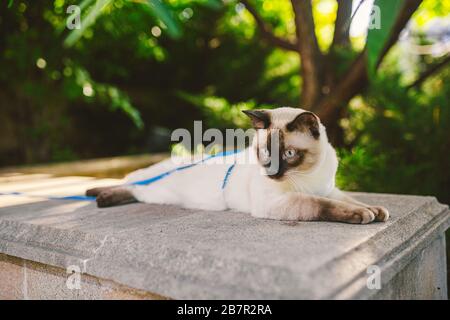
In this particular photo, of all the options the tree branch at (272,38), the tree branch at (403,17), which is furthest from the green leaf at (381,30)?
the tree branch at (272,38)

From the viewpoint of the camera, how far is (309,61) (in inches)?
184

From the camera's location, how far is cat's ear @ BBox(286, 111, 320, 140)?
201cm

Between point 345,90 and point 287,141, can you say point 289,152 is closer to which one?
point 287,141

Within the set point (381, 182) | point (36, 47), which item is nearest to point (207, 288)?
point (381, 182)

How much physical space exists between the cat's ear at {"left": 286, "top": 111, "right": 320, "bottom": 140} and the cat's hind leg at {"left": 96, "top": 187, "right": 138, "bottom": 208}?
1.35 meters

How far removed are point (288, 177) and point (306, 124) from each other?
28cm

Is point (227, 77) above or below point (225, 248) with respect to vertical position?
above

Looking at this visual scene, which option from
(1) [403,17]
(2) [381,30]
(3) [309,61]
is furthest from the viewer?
(3) [309,61]

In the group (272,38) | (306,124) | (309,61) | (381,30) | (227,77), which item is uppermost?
(227,77)

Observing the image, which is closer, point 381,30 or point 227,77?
point 381,30

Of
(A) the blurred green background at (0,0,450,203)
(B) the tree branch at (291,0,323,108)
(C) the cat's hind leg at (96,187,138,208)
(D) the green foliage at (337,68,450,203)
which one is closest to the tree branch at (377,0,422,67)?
(A) the blurred green background at (0,0,450,203)

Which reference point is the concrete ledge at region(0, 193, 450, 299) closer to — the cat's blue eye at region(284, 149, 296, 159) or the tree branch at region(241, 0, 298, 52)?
the cat's blue eye at region(284, 149, 296, 159)

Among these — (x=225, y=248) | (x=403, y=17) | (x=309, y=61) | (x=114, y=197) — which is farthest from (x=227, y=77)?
(x=225, y=248)
